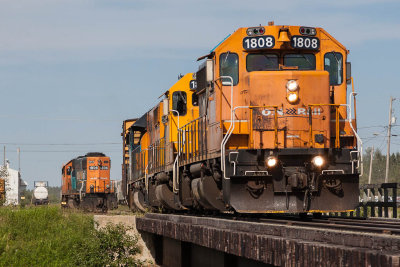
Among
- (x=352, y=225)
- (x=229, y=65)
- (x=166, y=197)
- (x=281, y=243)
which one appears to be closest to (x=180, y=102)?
(x=166, y=197)

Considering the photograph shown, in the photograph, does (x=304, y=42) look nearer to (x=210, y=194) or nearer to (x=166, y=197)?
(x=210, y=194)

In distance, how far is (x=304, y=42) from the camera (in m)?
13.6

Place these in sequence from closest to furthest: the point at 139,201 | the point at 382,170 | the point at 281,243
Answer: the point at 281,243 → the point at 139,201 → the point at 382,170

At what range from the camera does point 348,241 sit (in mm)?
6875

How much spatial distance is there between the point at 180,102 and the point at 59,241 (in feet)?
20.7

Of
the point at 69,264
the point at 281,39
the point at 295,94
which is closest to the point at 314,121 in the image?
the point at 295,94

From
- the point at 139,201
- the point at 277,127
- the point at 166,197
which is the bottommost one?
the point at 139,201

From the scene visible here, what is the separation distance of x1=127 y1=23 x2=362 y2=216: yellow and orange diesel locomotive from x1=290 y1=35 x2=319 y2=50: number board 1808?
0.02 meters

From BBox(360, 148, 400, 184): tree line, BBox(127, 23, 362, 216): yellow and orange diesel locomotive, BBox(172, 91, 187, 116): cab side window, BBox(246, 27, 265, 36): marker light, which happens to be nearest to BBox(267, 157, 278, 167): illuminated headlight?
BBox(127, 23, 362, 216): yellow and orange diesel locomotive

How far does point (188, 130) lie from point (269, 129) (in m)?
4.32

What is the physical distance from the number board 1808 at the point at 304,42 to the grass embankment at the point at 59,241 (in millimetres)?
7183

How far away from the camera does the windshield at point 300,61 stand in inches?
536

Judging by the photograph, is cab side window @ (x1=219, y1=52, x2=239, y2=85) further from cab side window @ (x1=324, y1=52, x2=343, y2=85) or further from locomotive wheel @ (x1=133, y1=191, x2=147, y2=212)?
locomotive wheel @ (x1=133, y1=191, x2=147, y2=212)

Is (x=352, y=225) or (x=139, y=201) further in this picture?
(x=139, y=201)
